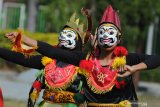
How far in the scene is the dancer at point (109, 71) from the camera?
580cm

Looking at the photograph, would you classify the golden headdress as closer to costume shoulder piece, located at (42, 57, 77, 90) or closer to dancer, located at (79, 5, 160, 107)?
costume shoulder piece, located at (42, 57, 77, 90)

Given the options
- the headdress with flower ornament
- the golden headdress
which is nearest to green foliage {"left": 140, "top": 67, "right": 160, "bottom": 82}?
the golden headdress

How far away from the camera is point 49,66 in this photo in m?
6.47

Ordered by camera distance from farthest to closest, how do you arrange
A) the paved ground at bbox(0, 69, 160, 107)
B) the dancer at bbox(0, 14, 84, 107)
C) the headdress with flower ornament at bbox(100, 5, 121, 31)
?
1. the paved ground at bbox(0, 69, 160, 107)
2. the dancer at bbox(0, 14, 84, 107)
3. the headdress with flower ornament at bbox(100, 5, 121, 31)

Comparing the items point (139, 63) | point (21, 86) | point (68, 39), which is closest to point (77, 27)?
point (68, 39)

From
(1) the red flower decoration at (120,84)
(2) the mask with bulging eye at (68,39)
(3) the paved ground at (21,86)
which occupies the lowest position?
(3) the paved ground at (21,86)

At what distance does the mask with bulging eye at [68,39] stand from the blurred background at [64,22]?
3.84 m

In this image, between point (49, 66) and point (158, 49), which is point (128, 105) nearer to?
point (49, 66)

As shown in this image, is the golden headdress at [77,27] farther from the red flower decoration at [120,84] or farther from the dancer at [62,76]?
the red flower decoration at [120,84]

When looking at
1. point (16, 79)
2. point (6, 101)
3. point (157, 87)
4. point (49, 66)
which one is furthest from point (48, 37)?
point (49, 66)

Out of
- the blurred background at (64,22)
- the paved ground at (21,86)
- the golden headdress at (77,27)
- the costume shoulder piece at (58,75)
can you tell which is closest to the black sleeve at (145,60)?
the costume shoulder piece at (58,75)

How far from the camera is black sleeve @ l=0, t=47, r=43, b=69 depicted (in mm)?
5836

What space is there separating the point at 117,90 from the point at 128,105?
189mm

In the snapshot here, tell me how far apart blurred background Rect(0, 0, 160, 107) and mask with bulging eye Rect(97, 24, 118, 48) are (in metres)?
4.40
